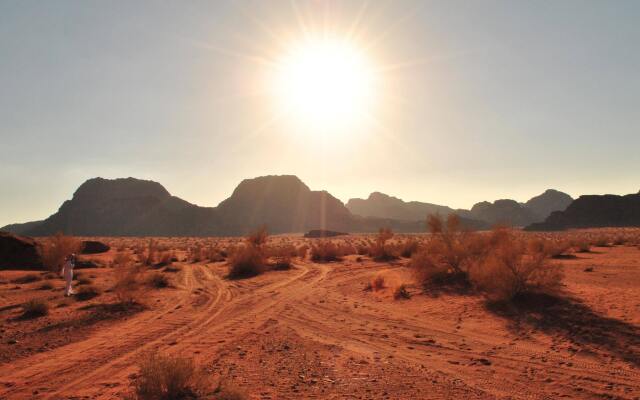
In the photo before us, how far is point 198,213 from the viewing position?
390ft

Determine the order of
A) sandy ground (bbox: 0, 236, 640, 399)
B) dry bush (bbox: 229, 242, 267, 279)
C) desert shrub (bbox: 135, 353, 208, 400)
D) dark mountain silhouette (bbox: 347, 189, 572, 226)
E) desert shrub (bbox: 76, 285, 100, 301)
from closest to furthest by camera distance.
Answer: desert shrub (bbox: 135, 353, 208, 400), sandy ground (bbox: 0, 236, 640, 399), desert shrub (bbox: 76, 285, 100, 301), dry bush (bbox: 229, 242, 267, 279), dark mountain silhouette (bbox: 347, 189, 572, 226)

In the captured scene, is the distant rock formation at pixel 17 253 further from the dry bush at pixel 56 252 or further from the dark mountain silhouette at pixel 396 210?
the dark mountain silhouette at pixel 396 210

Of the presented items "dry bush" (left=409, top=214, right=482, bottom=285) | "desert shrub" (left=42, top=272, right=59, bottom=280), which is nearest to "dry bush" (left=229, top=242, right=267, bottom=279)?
"desert shrub" (left=42, top=272, right=59, bottom=280)

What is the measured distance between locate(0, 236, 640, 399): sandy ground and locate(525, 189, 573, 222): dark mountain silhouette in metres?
201

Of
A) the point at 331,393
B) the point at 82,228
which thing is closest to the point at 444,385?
the point at 331,393

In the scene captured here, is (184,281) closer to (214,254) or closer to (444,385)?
(214,254)

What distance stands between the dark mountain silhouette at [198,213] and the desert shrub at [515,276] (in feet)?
347

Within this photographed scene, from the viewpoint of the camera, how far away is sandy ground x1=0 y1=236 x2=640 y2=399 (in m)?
5.93

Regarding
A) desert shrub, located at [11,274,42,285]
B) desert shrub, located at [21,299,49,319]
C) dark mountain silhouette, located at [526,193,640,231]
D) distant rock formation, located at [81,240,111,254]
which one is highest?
dark mountain silhouette, located at [526,193,640,231]

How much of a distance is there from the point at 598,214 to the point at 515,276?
114265 mm

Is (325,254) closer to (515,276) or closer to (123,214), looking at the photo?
(515,276)

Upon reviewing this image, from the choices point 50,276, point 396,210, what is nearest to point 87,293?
point 50,276

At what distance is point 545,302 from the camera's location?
10.9 meters

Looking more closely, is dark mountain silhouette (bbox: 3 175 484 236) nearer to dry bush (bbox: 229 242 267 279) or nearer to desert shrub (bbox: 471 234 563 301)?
dry bush (bbox: 229 242 267 279)
